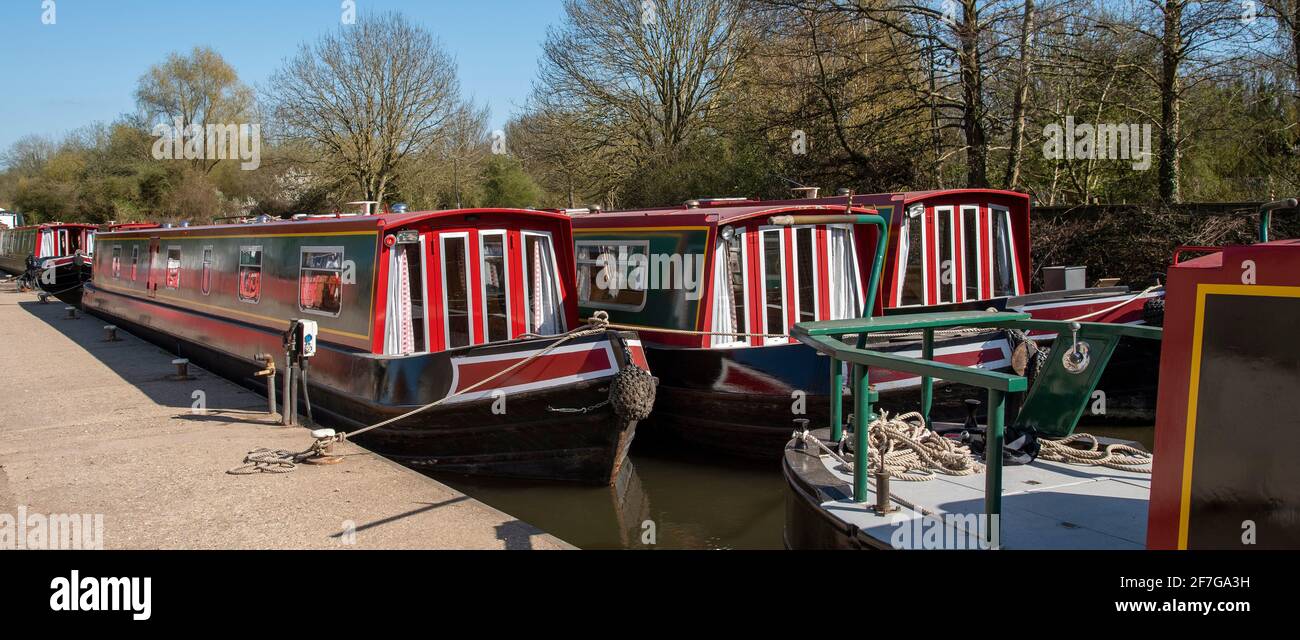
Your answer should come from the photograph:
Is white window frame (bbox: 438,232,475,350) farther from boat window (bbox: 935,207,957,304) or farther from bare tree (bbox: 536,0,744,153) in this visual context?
bare tree (bbox: 536,0,744,153)

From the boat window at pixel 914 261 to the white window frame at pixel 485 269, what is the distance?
393 centimetres

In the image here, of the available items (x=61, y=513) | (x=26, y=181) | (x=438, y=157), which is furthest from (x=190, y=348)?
(x=26, y=181)

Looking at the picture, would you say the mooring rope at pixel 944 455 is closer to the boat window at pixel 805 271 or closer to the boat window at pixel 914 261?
the boat window at pixel 805 271

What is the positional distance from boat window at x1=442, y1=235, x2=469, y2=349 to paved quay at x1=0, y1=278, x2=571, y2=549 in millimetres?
1389

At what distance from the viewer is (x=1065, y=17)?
44.0 ft

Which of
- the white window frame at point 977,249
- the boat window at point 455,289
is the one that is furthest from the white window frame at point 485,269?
the white window frame at point 977,249

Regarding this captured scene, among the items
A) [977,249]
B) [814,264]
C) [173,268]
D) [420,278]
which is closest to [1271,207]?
[977,249]

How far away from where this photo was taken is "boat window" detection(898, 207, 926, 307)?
30.2 feet

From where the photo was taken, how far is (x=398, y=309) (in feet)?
24.5

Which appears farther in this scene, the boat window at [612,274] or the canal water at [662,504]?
the boat window at [612,274]

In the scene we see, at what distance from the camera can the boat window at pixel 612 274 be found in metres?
8.87

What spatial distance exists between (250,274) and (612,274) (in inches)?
161

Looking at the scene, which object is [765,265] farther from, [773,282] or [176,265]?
[176,265]
